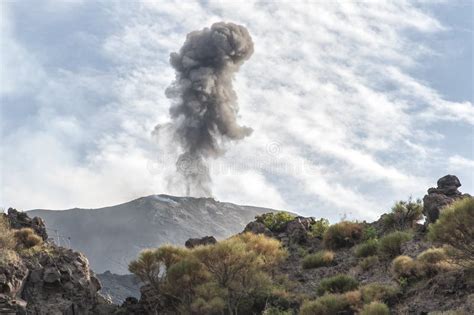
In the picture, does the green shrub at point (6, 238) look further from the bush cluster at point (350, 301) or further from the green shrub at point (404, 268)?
the green shrub at point (404, 268)

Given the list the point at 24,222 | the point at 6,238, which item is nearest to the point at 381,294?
the point at 6,238

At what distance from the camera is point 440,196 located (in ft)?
82.1

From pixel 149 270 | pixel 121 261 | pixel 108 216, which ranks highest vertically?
pixel 108 216

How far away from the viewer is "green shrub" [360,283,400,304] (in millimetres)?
17859

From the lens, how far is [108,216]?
17238 cm

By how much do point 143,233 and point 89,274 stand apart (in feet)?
395

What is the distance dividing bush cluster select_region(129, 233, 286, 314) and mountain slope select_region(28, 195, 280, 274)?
347ft

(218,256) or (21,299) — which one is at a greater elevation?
(218,256)

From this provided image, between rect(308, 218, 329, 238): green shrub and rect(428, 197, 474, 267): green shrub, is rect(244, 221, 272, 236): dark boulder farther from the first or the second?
rect(428, 197, 474, 267): green shrub

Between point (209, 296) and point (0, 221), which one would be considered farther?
point (0, 221)

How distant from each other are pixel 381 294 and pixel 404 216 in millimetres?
11238

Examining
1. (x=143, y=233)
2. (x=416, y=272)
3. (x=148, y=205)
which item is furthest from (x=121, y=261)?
(x=416, y=272)

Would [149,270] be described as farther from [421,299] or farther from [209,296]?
[421,299]

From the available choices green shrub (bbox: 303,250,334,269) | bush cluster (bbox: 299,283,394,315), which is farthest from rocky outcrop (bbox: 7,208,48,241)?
bush cluster (bbox: 299,283,394,315)
